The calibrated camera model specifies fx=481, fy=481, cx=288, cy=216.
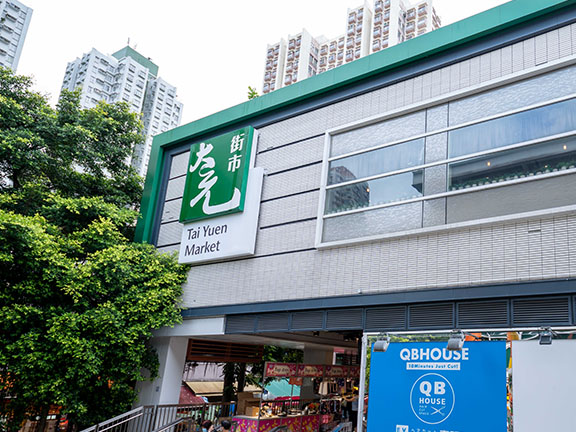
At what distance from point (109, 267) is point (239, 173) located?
13.4ft

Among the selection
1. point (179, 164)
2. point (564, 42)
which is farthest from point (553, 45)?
point (179, 164)

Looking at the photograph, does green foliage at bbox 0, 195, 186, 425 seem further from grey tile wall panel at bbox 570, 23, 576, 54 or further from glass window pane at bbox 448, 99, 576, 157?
grey tile wall panel at bbox 570, 23, 576, 54

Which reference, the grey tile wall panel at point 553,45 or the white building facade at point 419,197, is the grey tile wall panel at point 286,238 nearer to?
the white building facade at point 419,197

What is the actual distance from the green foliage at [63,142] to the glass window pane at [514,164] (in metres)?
12.1

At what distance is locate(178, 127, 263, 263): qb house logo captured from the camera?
12.2 meters

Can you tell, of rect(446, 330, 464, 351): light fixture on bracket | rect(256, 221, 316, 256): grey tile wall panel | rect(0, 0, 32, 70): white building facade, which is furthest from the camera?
rect(0, 0, 32, 70): white building facade

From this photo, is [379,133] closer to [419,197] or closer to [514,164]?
[419,197]

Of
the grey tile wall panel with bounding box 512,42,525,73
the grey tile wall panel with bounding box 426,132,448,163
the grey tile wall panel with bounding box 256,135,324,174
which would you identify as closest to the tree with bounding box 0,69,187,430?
the grey tile wall panel with bounding box 256,135,324,174

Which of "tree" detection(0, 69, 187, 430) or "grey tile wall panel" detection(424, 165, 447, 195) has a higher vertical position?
"grey tile wall panel" detection(424, 165, 447, 195)

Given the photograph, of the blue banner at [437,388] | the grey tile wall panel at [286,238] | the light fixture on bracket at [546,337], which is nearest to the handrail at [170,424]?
the grey tile wall panel at [286,238]

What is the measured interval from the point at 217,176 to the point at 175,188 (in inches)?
93.8

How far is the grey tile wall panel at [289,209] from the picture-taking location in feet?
36.7

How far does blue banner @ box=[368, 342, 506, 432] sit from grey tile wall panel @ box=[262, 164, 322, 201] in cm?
628

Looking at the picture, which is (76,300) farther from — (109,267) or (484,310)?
(484,310)
